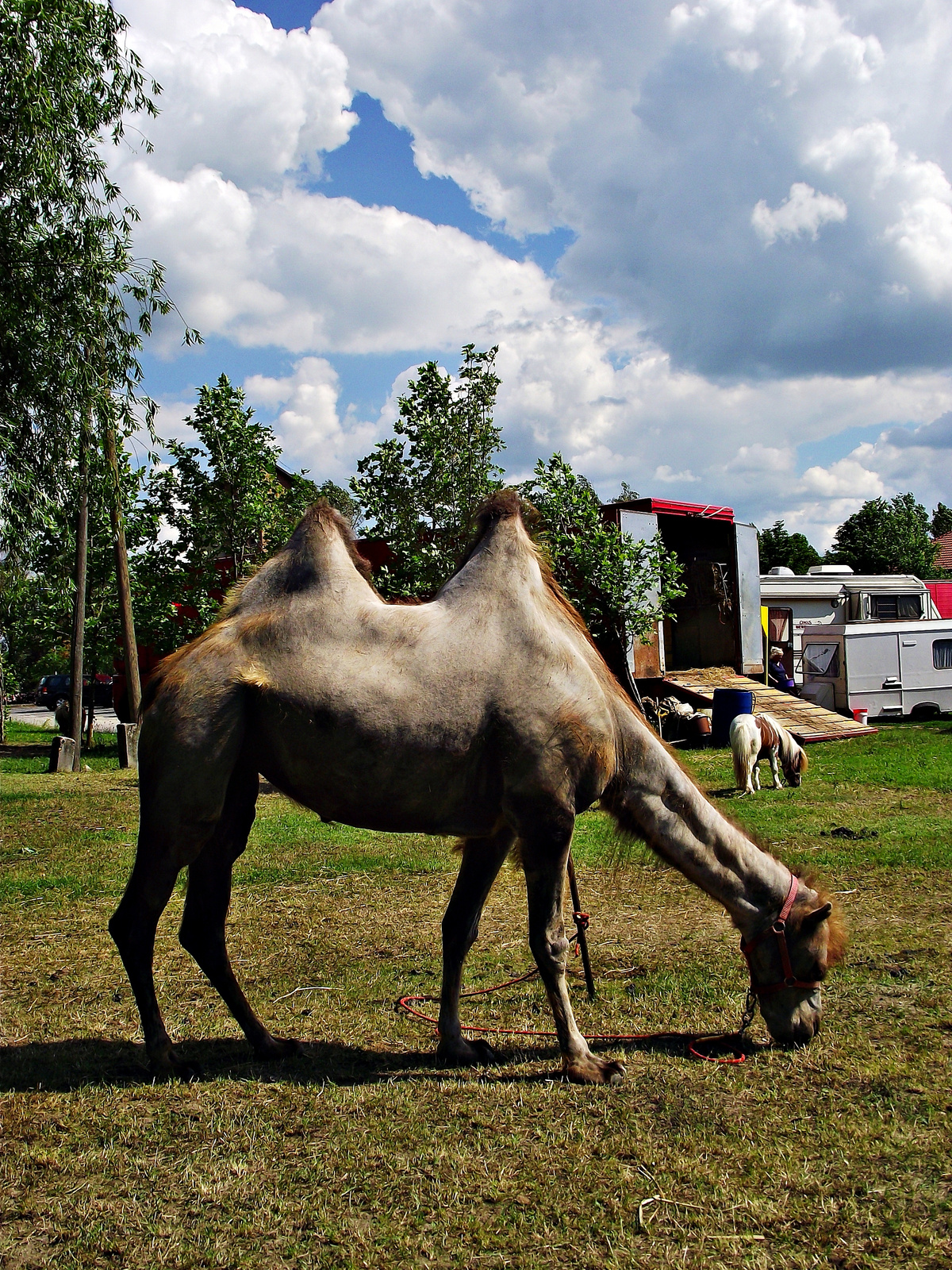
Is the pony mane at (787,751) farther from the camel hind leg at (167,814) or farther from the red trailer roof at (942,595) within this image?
the red trailer roof at (942,595)

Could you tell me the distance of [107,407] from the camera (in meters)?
9.84

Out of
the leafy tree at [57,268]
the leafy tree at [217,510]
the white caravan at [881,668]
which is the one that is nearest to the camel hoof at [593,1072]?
the leafy tree at [57,268]

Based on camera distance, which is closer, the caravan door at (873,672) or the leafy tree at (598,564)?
the leafy tree at (598,564)

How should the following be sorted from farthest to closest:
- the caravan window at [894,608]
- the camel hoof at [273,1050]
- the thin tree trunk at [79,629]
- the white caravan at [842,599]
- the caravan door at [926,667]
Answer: the caravan window at [894,608]
the white caravan at [842,599]
the caravan door at [926,667]
the thin tree trunk at [79,629]
the camel hoof at [273,1050]

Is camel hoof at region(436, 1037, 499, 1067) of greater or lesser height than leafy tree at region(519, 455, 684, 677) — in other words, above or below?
below

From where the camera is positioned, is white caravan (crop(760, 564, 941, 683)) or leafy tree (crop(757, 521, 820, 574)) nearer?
white caravan (crop(760, 564, 941, 683))

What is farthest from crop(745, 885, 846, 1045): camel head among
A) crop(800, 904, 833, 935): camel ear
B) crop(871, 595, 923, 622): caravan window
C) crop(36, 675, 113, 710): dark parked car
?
crop(36, 675, 113, 710): dark parked car

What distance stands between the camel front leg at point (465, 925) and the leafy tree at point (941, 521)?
78.9 meters

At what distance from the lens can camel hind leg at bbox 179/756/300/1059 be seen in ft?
13.6

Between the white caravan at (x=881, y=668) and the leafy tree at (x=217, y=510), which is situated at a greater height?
the leafy tree at (x=217, y=510)

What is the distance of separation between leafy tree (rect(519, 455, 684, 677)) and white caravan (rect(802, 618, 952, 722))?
20.6ft

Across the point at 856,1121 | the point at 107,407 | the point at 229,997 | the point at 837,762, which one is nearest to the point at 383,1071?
the point at 229,997

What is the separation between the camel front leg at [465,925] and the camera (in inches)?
164

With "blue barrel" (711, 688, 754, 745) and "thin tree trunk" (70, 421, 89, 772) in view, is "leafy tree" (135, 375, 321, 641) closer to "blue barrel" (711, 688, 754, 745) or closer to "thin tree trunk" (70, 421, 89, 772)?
"thin tree trunk" (70, 421, 89, 772)
